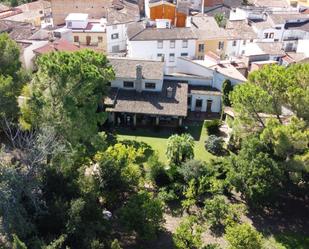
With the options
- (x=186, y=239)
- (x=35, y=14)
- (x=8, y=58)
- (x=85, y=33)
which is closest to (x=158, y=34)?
(x=85, y=33)

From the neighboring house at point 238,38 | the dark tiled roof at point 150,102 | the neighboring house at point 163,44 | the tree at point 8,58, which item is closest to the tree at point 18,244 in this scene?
the tree at point 8,58

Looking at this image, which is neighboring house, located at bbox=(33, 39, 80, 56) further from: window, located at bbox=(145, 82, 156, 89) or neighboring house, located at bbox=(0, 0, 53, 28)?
neighboring house, located at bbox=(0, 0, 53, 28)

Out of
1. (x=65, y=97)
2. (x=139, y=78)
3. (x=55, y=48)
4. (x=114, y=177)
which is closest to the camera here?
(x=65, y=97)

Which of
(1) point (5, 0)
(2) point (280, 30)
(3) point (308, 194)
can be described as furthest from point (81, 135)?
(1) point (5, 0)

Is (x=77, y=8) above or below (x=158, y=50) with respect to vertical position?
above

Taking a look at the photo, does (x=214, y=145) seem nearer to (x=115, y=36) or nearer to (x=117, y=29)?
(x=115, y=36)

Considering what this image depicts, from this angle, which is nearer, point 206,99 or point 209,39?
point 206,99

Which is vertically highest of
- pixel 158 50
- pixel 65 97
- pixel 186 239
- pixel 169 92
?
pixel 65 97
